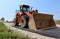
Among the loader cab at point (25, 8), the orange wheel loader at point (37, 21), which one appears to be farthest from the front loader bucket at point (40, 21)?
the loader cab at point (25, 8)

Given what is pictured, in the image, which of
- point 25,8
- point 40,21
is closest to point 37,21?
point 40,21

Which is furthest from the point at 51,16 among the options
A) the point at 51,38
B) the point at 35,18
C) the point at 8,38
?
the point at 8,38

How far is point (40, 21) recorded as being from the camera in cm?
1197

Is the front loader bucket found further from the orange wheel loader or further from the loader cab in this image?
the loader cab

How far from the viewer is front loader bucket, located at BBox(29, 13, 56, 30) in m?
11.4

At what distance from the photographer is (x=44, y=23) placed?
1209 cm

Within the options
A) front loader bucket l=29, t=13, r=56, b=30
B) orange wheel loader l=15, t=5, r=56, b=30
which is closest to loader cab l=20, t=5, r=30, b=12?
orange wheel loader l=15, t=5, r=56, b=30

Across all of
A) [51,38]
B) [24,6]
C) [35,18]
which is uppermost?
[24,6]

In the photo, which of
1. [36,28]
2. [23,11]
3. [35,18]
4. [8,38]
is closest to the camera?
[8,38]

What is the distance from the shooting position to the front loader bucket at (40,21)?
449 inches

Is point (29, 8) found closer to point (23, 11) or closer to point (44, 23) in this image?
point (23, 11)

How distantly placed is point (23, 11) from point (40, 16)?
3.34 metres

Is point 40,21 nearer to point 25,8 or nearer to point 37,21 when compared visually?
point 37,21

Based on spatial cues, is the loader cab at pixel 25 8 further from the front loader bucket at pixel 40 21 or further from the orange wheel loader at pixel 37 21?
the front loader bucket at pixel 40 21
